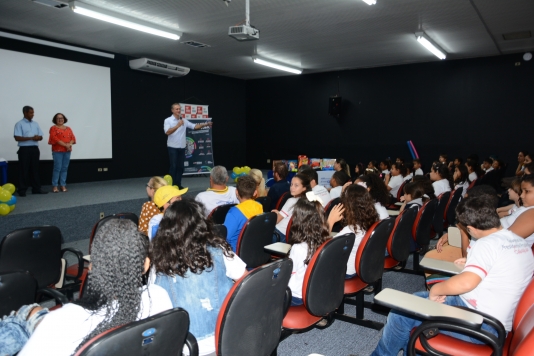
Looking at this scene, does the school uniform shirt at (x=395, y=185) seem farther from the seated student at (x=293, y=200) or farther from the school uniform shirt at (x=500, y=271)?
the school uniform shirt at (x=500, y=271)

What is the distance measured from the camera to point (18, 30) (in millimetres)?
7176

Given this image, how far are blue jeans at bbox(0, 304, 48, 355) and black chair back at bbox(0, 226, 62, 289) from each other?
1.23m

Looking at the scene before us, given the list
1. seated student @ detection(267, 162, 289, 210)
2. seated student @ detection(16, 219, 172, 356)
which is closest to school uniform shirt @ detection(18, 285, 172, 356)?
seated student @ detection(16, 219, 172, 356)

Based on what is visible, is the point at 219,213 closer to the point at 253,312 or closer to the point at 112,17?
the point at 253,312

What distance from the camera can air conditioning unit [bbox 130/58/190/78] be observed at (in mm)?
8945

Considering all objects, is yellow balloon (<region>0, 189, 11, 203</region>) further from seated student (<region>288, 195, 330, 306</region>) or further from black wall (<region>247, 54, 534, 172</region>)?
black wall (<region>247, 54, 534, 172</region>)

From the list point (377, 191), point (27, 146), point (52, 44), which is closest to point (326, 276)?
point (377, 191)

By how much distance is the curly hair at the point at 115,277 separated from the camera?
1.26 metres

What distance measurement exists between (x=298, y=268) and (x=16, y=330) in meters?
1.40

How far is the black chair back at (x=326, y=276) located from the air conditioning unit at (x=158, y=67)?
809 cm

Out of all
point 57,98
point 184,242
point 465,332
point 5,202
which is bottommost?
point 465,332

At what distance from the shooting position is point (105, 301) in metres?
1.26

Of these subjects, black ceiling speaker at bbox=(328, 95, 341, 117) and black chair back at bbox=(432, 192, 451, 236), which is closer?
black chair back at bbox=(432, 192, 451, 236)

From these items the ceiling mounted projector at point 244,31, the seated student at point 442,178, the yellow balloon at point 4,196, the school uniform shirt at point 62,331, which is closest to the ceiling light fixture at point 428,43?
the seated student at point 442,178
